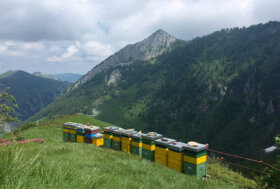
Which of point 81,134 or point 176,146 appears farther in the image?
point 81,134

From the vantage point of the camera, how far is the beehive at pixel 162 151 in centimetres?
1224

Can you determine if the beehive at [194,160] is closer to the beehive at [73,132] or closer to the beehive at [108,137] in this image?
the beehive at [108,137]

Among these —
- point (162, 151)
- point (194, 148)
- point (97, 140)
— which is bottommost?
point (97, 140)

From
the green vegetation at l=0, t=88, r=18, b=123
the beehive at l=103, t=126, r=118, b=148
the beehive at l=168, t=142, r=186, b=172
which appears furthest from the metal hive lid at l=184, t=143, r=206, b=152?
the green vegetation at l=0, t=88, r=18, b=123

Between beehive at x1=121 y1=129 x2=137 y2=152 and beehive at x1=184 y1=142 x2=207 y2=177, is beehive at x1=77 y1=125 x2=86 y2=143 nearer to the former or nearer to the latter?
beehive at x1=121 y1=129 x2=137 y2=152

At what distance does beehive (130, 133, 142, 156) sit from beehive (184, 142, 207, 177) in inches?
184

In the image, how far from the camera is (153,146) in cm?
1370

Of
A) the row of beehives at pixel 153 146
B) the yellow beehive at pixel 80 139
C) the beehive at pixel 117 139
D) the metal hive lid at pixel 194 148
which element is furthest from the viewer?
the yellow beehive at pixel 80 139

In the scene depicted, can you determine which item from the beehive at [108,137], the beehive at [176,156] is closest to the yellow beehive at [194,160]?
the beehive at [176,156]

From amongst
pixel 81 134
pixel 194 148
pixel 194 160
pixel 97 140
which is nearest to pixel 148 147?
pixel 194 160

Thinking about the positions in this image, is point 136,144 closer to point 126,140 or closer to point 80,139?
point 126,140

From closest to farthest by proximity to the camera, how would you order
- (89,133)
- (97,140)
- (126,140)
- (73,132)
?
(126,140) → (97,140) → (89,133) → (73,132)

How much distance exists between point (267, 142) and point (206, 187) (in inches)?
5322

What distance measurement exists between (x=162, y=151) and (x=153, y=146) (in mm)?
1370
